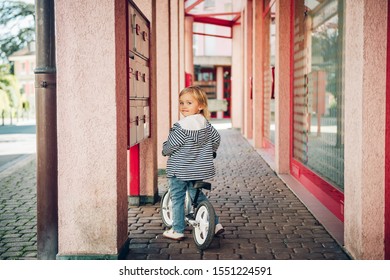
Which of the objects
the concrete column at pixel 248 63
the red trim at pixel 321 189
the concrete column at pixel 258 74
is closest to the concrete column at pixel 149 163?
the red trim at pixel 321 189

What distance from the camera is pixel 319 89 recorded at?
20.5 ft

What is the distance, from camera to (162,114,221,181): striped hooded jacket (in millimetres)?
4324

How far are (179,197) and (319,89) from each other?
2.65 m

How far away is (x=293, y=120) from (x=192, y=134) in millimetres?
4079

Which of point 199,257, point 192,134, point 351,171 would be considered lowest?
point 199,257

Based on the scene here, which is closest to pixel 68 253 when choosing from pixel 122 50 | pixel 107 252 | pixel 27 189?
pixel 107 252

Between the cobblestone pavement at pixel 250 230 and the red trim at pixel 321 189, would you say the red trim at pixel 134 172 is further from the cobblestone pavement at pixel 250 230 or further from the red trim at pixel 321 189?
the red trim at pixel 321 189

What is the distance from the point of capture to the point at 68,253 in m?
3.89

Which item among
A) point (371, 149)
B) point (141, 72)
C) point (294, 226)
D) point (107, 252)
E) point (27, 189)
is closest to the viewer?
point (371, 149)

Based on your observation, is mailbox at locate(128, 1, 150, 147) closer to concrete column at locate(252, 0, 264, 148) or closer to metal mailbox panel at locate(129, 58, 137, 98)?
metal mailbox panel at locate(129, 58, 137, 98)

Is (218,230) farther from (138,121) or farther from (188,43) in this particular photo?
(188,43)

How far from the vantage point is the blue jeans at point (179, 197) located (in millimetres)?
4469

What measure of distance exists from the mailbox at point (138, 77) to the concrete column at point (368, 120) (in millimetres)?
1915
